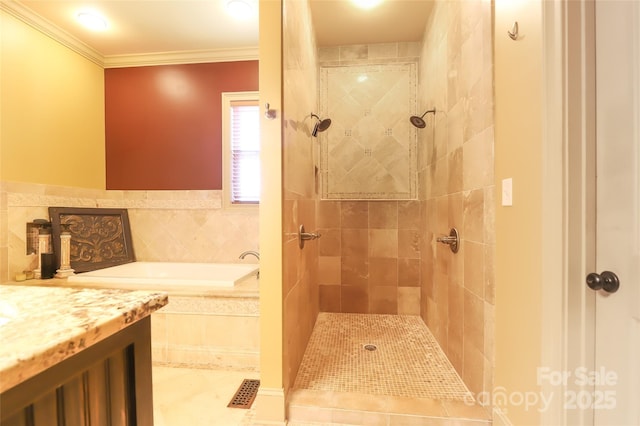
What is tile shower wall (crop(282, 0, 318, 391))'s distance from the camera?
4.86 feet

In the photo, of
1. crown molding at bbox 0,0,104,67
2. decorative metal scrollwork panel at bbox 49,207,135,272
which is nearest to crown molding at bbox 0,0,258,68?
crown molding at bbox 0,0,104,67

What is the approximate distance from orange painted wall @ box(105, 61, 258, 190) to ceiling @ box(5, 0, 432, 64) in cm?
23

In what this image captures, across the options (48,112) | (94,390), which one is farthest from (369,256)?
(48,112)

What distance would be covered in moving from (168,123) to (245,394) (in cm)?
296

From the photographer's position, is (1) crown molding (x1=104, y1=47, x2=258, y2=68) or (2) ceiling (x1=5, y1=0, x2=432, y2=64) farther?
(1) crown molding (x1=104, y1=47, x2=258, y2=68)

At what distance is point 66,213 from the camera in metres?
2.60

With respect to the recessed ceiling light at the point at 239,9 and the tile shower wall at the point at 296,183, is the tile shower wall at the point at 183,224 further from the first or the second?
the recessed ceiling light at the point at 239,9

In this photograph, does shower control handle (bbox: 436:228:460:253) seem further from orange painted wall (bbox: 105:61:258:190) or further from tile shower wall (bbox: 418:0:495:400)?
orange painted wall (bbox: 105:61:258:190)

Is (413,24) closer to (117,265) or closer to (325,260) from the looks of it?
(325,260)

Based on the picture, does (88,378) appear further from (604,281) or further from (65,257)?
(65,257)

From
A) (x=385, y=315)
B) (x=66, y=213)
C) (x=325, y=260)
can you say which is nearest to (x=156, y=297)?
(x=325, y=260)

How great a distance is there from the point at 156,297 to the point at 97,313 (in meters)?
0.13

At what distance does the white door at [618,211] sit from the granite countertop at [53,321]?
1.37 m

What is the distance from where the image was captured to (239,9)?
2.38 m
